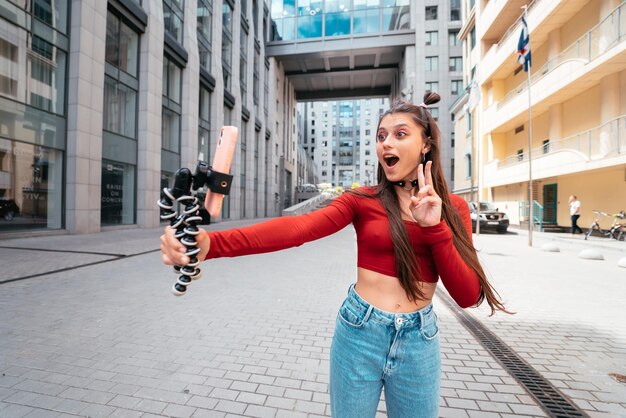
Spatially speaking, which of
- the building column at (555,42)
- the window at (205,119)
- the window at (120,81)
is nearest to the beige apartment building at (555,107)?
the building column at (555,42)

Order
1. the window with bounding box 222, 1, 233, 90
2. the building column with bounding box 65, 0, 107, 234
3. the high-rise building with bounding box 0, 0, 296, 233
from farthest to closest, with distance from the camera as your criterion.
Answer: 1. the window with bounding box 222, 1, 233, 90
2. the building column with bounding box 65, 0, 107, 234
3. the high-rise building with bounding box 0, 0, 296, 233

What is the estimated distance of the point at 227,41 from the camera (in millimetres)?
29594

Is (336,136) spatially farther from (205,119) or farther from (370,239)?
(370,239)

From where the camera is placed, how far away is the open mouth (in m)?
1.52

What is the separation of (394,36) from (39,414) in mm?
46794

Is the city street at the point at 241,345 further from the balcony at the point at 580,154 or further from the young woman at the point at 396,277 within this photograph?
the balcony at the point at 580,154

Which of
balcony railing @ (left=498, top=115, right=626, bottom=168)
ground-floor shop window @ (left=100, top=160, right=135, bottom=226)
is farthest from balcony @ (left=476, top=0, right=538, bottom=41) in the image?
ground-floor shop window @ (left=100, top=160, right=135, bottom=226)

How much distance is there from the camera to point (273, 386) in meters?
3.00

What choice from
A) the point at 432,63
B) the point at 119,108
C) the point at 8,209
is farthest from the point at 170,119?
the point at 432,63

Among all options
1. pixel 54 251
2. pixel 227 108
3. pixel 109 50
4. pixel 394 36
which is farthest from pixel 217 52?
pixel 394 36

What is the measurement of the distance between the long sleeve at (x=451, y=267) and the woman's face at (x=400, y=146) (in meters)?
0.32

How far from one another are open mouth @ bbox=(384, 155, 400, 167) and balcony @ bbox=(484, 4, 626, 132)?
59.4 feet

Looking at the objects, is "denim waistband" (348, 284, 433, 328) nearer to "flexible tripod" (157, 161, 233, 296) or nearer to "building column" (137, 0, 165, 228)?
"flexible tripod" (157, 161, 233, 296)

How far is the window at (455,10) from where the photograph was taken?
139 feet
